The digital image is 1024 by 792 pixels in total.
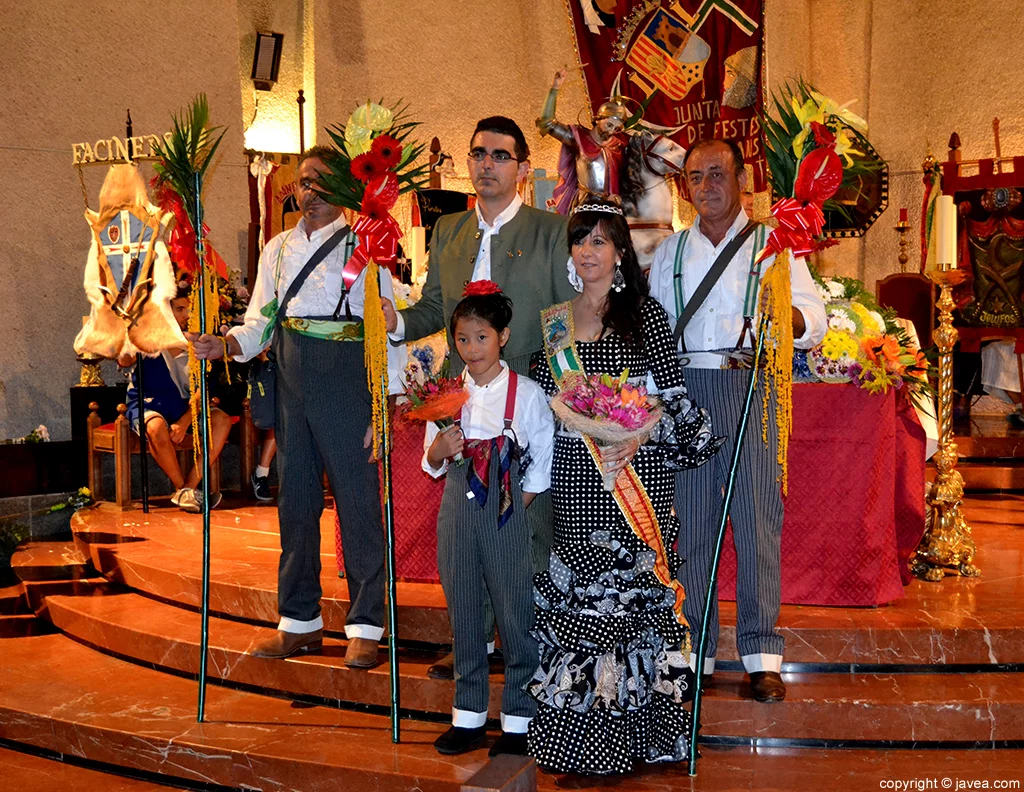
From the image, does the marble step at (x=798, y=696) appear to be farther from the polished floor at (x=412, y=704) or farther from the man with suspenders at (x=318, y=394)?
the man with suspenders at (x=318, y=394)

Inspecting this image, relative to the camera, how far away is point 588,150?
5102 millimetres

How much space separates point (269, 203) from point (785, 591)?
17.9 ft

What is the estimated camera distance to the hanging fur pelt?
7.11 m

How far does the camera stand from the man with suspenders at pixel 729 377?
3.91 meters

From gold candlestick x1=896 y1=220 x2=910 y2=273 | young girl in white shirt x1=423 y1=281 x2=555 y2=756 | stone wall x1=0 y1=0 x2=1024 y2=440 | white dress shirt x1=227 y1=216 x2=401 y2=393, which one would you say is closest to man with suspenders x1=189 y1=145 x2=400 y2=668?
white dress shirt x1=227 y1=216 x2=401 y2=393

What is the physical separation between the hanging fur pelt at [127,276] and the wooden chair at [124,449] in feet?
1.50

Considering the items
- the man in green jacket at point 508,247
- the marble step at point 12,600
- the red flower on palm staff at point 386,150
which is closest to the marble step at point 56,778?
the marble step at point 12,600

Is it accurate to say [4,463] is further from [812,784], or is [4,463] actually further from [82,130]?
[812,784]

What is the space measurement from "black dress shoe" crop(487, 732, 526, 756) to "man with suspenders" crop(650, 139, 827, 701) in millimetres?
736

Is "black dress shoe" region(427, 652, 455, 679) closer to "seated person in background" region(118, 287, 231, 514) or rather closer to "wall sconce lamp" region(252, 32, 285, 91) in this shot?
"seated person in background" region(118, 287, 231, 514)

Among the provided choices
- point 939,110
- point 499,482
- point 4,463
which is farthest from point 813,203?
point 939,110

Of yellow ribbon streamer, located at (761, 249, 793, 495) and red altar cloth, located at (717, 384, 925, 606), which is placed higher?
yellow ribbon streamer, located at (761, 249, 793, 495)

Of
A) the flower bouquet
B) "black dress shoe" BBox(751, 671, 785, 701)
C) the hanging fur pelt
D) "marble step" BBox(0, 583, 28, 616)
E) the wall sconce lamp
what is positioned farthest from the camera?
the wall sconce lamp

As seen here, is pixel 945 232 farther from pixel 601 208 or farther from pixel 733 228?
pixel 601 208
